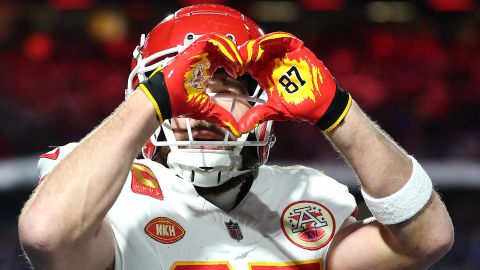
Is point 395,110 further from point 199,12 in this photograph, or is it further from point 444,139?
point 199,12

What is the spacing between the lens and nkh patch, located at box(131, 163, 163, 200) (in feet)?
4.79

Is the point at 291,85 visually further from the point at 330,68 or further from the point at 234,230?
the point at 330,68

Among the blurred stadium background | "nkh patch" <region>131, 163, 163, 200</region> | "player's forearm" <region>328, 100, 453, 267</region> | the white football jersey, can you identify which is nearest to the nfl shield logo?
the white football jersey

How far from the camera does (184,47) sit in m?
1.41

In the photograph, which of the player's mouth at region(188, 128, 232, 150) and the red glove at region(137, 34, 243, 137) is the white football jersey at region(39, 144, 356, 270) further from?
the red glove at region(137, 34, 243, 137)

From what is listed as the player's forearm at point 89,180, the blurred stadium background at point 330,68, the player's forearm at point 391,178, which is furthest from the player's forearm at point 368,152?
the blurred stadium background at point 330,68

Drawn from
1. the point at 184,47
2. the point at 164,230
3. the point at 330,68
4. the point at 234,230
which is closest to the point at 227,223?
the point at 234,230

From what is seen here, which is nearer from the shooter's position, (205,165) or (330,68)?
(205,165)

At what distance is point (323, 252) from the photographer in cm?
150

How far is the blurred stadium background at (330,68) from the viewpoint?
338 cm

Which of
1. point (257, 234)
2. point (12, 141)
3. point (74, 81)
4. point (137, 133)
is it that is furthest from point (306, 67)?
point (74, 81)

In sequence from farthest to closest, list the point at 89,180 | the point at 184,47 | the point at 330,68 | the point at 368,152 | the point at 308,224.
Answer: the point at 330,68 → the point at 308,224 → the point at 184,47 → the point at 368,152 → the point at 89,180

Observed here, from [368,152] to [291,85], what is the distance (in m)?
0.16

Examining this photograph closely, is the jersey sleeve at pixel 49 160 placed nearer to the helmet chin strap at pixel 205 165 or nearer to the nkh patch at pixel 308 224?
the helmet chin strap at pixel 205 165
